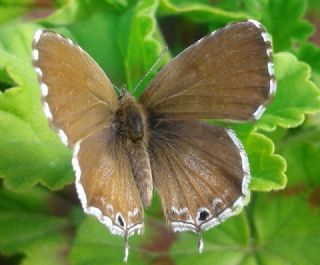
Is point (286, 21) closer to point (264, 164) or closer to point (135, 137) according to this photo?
point (264, 164)

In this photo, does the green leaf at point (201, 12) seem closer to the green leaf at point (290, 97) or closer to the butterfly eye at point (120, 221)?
the green leaf at point (290, 97)

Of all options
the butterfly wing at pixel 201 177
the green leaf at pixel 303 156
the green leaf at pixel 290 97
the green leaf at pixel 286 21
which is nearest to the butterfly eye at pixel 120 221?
the butterfly wing at pixel 201 177

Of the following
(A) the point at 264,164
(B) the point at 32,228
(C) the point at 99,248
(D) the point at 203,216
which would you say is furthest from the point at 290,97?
(B) the point at 32,228

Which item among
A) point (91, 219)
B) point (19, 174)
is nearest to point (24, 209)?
point (91, 219)

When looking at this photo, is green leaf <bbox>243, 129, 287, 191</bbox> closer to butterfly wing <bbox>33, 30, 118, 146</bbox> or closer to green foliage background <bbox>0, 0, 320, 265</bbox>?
green foliage background <bbox>0, 0, 320, 265</bbox>

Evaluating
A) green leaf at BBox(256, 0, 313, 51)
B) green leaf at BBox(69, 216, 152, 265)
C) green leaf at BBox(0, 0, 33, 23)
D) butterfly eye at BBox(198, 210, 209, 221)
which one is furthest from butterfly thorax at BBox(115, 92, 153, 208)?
green leaf at BBox(0, 0, 33, 23)

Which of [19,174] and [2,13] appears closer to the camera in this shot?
[19,174]

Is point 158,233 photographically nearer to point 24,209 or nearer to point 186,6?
point 24,209
